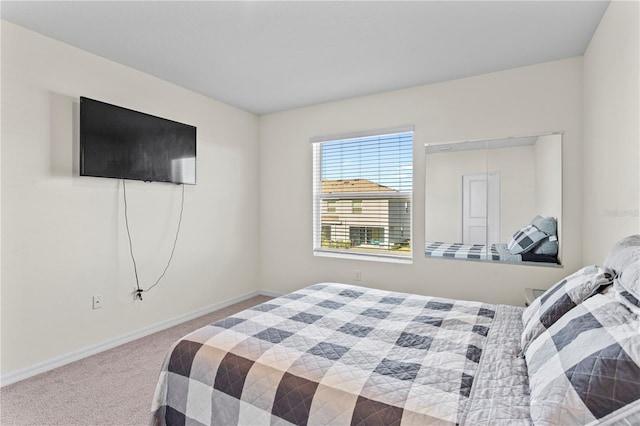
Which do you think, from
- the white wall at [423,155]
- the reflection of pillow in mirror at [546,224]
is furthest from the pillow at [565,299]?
the white wall at [423,155]

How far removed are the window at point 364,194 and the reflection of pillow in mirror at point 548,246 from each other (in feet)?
3.90

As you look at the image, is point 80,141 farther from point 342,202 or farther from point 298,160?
point 342,202

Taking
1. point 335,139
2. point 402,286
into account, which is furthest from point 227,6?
point 402,286

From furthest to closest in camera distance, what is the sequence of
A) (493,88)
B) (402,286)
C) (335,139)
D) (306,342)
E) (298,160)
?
(298,160) → (335,139) → (402,286) → (493,88) → (306,342)

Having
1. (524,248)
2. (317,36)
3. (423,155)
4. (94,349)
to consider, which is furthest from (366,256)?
(94,349)

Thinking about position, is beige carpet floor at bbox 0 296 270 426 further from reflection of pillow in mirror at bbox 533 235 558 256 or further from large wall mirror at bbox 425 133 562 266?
reflection of pillow in mirror at bbox 533 235 558 256

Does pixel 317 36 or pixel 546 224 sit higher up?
pixel 317 36

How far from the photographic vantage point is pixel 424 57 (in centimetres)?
282

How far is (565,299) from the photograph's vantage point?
4.75 feet

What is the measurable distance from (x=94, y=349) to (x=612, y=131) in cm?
416

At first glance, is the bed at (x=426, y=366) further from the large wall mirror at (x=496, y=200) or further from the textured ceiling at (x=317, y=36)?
the textured ceiling at (x=317, y=36)

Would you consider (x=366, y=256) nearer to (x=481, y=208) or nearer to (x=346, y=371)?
(x=481, y=208)

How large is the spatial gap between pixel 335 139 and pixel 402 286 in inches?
73.0

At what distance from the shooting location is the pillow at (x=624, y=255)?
1.34 meters
